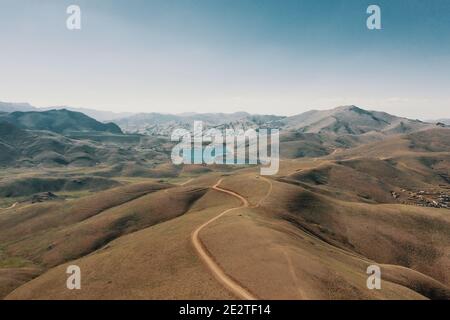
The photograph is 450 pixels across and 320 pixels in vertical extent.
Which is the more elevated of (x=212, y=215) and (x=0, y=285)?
(x=212, y=215)

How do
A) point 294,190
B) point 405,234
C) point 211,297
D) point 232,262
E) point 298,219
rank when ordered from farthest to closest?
1. point 294,190
2. point 405,234
3. point 298,219
4. point 232,262
5. point 211,297

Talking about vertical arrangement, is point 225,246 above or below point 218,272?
above

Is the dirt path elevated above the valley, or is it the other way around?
the dirt path

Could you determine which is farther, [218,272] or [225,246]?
[225,246]

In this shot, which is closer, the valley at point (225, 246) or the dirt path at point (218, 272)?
the dirt path at point (218, 272)

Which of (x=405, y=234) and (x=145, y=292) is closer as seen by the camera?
(x=145, y=292)

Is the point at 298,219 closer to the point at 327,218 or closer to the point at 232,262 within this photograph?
the point at 327,218

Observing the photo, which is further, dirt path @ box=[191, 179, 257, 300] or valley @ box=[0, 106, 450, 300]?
valley @ box=[0, 106, 450, 300]

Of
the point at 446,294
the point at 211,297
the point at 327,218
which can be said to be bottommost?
the point at 446,294

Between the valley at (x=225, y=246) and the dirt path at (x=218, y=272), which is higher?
the dirt path at (x=218, y=272)
